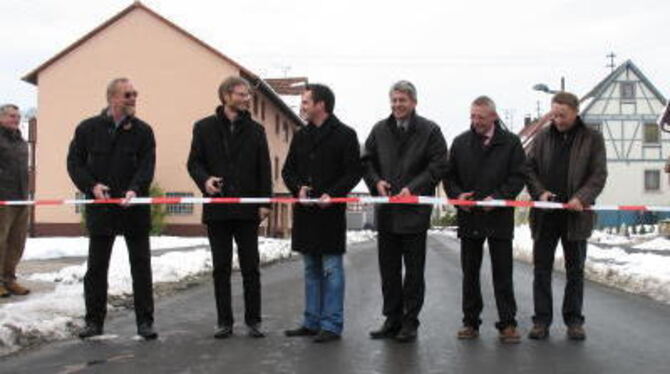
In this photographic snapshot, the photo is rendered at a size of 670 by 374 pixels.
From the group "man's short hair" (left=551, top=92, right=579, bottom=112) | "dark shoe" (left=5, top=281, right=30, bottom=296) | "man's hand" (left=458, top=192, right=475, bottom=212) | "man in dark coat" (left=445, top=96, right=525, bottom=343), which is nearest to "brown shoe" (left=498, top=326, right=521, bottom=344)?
"man in dark coat" (left=445, top=96, right=525, bottom=343)

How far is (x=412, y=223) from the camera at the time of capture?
7.11 m

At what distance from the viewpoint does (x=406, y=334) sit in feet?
22.7

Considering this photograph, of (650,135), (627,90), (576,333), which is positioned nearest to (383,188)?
(576,333)

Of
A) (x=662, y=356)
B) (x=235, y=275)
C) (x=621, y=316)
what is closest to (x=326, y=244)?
(x=662, y=356)

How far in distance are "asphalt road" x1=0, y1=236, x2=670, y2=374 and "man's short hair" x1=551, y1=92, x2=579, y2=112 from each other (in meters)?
1.93

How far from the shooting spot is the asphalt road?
5.83 meters

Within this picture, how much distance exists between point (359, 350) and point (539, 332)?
1.60m

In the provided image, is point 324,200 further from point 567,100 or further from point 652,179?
point 652,179

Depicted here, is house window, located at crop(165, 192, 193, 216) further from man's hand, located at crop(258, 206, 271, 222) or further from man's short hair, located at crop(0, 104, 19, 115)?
man's hand, located at crop(258, 206, 271, 222)

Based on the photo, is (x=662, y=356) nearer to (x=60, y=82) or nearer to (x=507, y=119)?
(x=60, y=82)

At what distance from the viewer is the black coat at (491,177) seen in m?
7.14

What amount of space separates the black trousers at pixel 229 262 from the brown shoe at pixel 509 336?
2.01 m

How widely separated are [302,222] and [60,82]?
37.2m

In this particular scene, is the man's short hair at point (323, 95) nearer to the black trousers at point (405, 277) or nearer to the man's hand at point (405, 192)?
the man's hand at point (405, 192)
